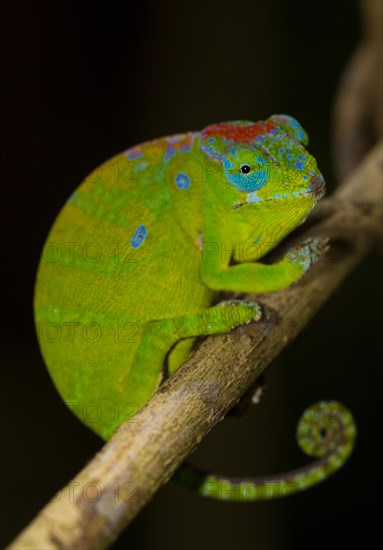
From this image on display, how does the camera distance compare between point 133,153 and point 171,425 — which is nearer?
point 171,425

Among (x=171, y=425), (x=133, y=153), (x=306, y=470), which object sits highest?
(x=133, y=153)

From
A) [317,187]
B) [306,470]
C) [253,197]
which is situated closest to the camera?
[317,187]

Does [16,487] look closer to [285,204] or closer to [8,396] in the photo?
[8,396]

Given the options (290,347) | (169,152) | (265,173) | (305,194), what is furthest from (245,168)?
(290,347)

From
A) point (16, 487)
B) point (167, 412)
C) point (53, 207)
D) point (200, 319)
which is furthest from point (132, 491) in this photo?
point (53, 207)

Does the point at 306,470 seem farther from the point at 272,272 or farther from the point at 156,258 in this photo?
the point at 156,258

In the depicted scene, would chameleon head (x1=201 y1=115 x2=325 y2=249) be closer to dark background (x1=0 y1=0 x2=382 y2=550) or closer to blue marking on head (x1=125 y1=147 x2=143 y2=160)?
blue marking on head (x1=125 y1=147 x2=143 y2=160)

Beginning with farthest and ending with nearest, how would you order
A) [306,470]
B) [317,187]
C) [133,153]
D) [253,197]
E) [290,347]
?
1. [290,347]
2. [306,470]
3. [133,153]
4. [253,197]
5. [317,187]
